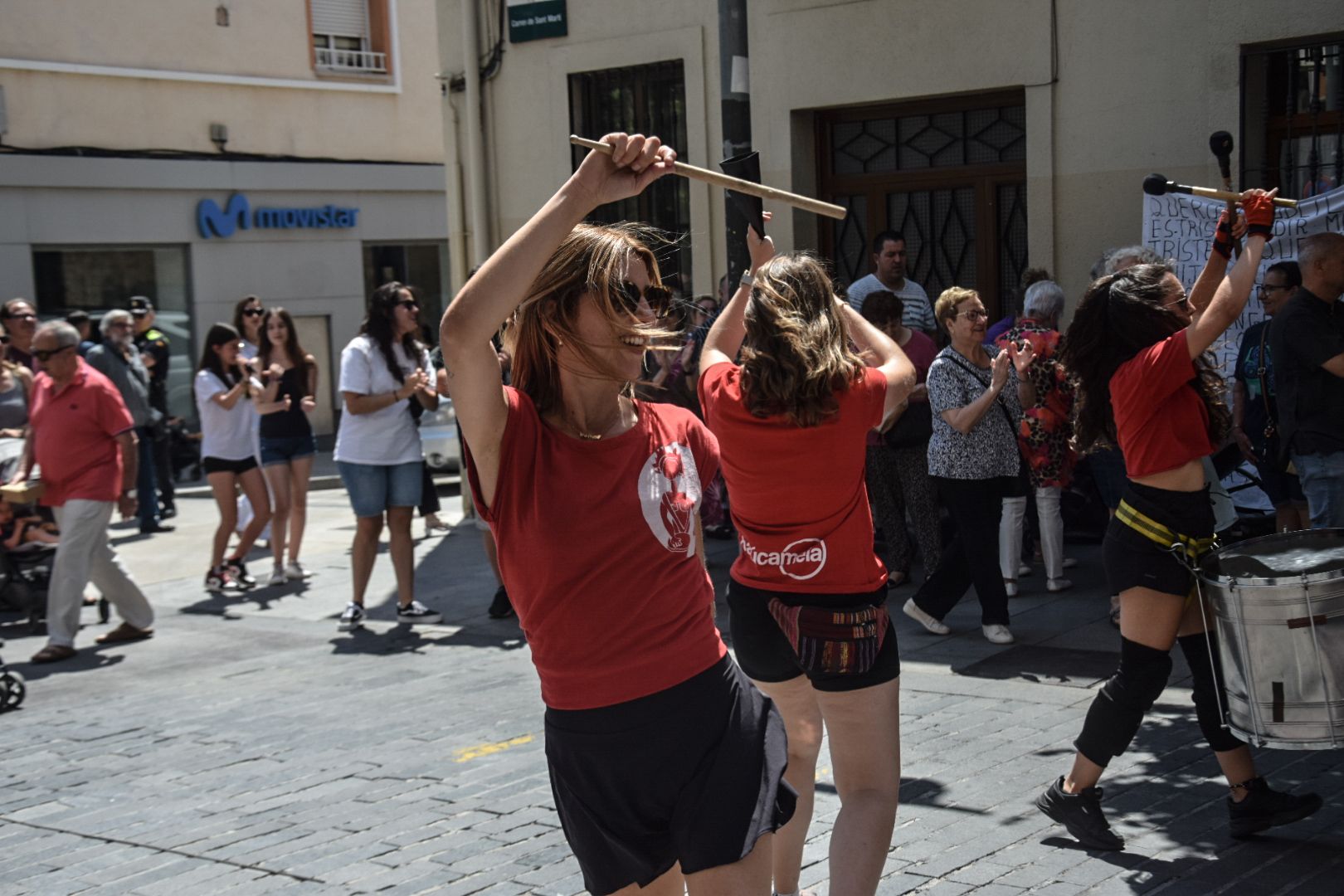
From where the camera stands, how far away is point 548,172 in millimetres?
13773

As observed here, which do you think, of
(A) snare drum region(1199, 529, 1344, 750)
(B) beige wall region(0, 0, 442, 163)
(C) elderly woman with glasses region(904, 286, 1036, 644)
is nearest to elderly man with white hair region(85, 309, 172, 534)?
(C) elderly woman with glasses region(904, 286, 1036, 644)

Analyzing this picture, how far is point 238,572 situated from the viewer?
11070 mm

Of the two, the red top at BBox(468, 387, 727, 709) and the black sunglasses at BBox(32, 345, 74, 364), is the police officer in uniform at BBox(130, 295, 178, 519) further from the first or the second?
the red top at BBox(468, 387, 727, 709)

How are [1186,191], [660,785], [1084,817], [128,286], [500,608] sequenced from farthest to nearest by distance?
[128,286] → [500,608] → [1084,817] → [1186,191] → [660,785]

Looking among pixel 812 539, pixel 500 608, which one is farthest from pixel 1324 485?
pixel 500 608

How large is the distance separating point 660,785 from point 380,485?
6664mm

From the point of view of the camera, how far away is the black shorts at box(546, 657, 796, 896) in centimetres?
293

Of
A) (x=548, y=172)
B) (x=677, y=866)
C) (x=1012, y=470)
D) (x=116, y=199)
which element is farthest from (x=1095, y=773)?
(x=116, y=199)

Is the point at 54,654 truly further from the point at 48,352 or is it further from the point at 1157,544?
the point at 1157,544

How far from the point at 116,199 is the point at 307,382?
12.0 meters

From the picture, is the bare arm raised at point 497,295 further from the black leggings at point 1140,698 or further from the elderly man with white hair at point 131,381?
Answer: the elderly man with white hair at point 131,381

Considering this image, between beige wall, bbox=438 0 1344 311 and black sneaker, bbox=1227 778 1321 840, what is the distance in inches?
239

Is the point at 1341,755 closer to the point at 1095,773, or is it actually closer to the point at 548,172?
the point at 1095,773

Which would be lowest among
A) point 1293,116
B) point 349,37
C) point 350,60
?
point 1293,116
